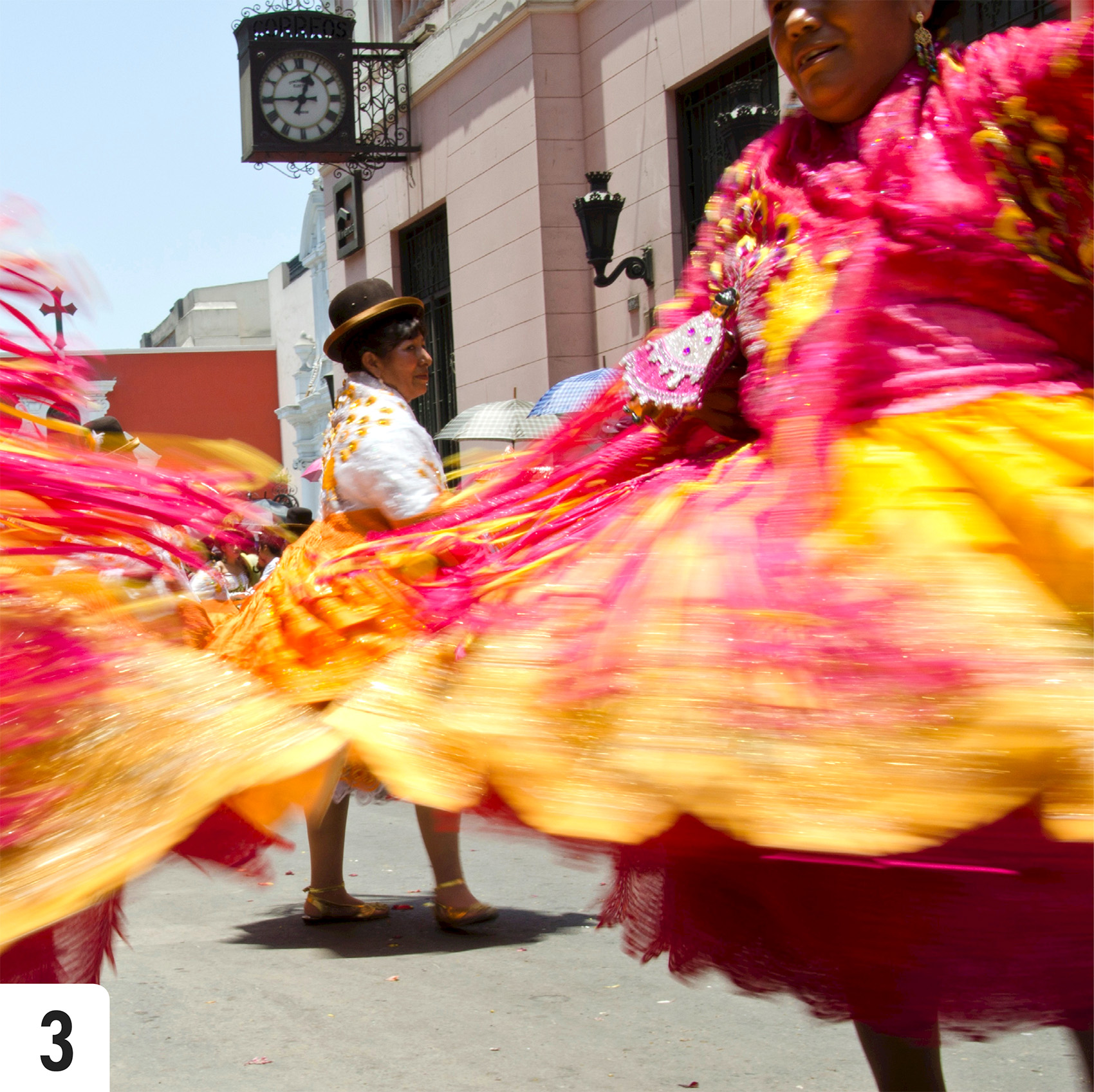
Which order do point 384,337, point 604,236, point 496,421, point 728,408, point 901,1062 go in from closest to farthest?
point 901,1062 → point 728,408 → point 384,337 → point 496,421 → point 604,236

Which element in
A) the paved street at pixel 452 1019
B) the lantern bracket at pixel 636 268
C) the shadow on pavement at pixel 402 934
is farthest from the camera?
the lantern bracket at pixel 636 268

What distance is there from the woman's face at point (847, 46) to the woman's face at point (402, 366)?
1.92m

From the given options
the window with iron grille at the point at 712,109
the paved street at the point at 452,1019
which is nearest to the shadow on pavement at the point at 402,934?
the paved street at the point at 452,1019

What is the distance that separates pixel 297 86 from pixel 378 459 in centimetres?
1073

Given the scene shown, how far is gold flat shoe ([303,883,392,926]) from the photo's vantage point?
12.8 feet

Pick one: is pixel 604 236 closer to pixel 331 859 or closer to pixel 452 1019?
pixel 331 859

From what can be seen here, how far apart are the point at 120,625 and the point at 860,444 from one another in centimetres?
77

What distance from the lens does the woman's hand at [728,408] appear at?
64.7 inches

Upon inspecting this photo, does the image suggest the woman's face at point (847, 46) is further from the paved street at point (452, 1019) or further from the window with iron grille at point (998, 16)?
the window with iron grille at point (998, 16)

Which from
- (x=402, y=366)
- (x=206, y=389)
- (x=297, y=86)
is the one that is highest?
(x=297, y=86)

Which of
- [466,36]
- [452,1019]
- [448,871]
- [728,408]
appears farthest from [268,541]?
[466,36]

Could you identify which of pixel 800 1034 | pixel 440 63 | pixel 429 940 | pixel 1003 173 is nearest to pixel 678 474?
pixel 1003 173

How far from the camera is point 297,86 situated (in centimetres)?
1267

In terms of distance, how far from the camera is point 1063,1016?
1.24 meters
